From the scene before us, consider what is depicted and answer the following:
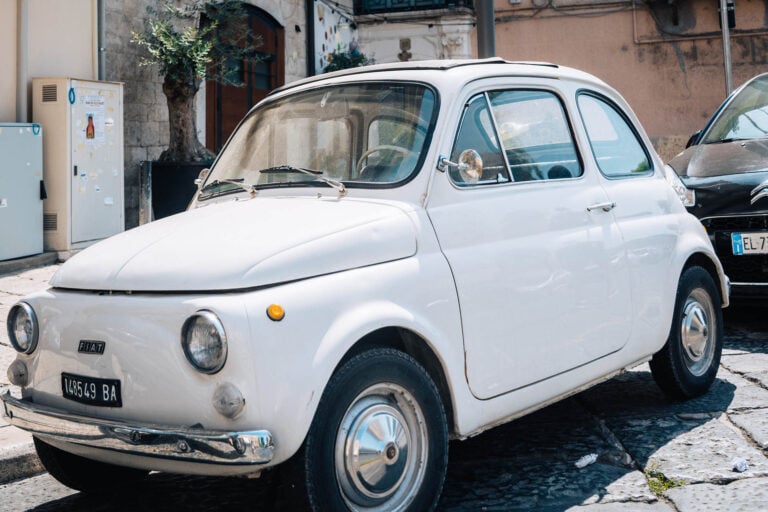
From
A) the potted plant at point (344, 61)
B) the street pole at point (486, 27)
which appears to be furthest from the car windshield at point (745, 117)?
the potted plant at point (344, 61)

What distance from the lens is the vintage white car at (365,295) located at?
306 cm

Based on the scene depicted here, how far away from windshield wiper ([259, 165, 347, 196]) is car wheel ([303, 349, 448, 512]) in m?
0.83

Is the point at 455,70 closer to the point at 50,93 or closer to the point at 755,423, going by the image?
the point at 755,423

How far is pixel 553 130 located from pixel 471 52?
18.4m

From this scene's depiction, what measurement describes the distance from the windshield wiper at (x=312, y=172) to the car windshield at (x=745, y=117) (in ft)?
15.1

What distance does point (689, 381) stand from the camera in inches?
203

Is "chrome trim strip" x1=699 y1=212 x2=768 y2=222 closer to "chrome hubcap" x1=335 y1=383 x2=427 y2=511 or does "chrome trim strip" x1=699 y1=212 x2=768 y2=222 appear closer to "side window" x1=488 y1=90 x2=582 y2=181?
"side window" x1=488 y1=90 x2=582 y2=181

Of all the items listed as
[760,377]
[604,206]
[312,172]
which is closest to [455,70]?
[312,172]

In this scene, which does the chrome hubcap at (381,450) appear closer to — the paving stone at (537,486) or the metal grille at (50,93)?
the paving stone at (537,486)

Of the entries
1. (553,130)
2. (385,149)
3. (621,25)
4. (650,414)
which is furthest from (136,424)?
(621,25)

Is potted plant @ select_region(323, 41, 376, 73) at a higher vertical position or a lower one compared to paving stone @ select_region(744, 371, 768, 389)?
higher

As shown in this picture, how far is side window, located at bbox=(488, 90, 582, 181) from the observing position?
13.9ft

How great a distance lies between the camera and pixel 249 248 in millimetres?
3268

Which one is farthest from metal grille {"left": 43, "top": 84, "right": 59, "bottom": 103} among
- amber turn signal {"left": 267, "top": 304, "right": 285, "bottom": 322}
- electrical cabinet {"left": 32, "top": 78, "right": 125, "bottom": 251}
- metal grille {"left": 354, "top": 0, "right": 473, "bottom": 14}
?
metal grille {"left": 354, "top": 0, "right": 473, "bottom": 14}
